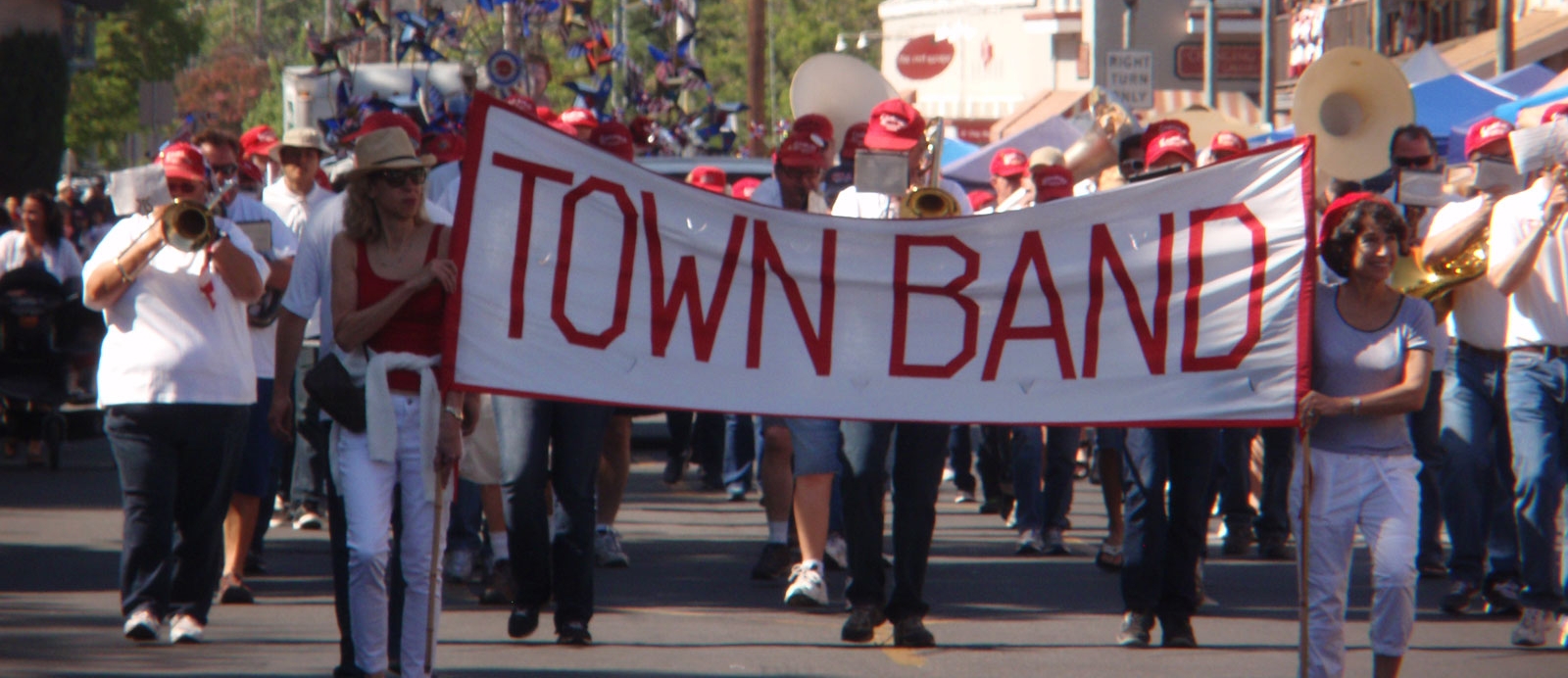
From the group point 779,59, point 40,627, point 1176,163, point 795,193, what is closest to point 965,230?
point 1176,163

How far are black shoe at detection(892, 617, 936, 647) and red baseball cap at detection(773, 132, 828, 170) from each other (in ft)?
7.40

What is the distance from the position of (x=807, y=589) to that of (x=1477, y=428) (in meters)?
2.81

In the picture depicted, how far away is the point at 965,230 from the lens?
770cm

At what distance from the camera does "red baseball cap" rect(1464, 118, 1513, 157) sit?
8922 millimetres

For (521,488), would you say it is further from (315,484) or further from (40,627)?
(315,484)

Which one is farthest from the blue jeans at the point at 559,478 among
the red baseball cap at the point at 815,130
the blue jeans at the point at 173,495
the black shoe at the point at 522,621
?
the red baseball cap at the point at 815,130

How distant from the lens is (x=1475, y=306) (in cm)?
869

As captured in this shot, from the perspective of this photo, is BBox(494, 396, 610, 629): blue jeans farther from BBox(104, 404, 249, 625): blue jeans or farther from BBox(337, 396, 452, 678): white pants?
BBox(337, 396, 452, 678): white pants

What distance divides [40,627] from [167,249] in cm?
163

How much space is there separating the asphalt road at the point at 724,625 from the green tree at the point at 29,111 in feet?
101

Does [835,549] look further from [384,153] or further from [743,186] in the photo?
[743,186]

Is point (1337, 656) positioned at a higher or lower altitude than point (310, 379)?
lower

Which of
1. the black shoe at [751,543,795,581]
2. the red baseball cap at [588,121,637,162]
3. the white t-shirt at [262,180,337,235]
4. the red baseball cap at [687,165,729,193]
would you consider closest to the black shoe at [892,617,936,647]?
the black shoe at [751,543,795,581]

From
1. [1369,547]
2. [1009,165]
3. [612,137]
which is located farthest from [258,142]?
[1369,547]
